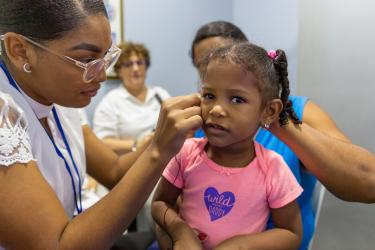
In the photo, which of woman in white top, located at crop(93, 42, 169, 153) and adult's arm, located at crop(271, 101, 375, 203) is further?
woman in white top, located at crop(93, 42, 169, 153)

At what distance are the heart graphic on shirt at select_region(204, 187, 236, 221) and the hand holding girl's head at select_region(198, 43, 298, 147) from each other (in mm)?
162

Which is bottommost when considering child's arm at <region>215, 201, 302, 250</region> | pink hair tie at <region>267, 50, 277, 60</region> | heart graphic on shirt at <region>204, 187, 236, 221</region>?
child's arm at <region>215, 201, 302, 250</region>

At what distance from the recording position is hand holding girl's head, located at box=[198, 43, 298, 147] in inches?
39.0

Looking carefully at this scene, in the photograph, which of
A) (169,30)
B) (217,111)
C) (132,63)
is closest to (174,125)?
(217,111)

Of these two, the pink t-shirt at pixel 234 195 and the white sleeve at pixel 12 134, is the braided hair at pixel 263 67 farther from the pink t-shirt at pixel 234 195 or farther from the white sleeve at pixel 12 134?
the white sleeve at pixel 12 134

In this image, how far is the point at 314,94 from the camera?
1.96 m

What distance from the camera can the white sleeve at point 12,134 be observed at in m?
0.84

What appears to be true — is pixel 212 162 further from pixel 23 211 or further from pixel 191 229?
pixel 23 211

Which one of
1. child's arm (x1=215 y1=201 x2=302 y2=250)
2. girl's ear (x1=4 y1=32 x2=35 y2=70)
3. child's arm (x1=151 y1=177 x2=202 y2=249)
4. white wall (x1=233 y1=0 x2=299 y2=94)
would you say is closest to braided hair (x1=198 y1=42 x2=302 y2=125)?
child's arm (x1=215 y1=201 x2=302 y2=250)

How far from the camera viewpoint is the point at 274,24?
2.89m

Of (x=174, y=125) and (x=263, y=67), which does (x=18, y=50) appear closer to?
(x=174, y=125)

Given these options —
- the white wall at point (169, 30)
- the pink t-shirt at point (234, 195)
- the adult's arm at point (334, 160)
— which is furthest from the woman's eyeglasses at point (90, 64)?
the white wall at point (169, 30)

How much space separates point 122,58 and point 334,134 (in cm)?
210

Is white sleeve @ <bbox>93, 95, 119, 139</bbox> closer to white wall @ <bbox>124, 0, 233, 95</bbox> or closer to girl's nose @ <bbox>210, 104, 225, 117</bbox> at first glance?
white wall @ <bbox>124, 0, 233, 95</bbox>
